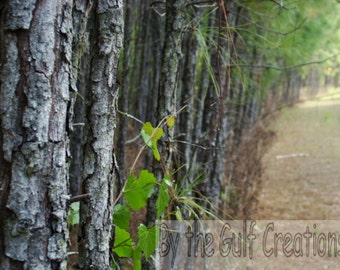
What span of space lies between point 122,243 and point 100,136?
17.2 inches

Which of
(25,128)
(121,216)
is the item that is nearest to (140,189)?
(121,216)

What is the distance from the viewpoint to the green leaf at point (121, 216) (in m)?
1.74

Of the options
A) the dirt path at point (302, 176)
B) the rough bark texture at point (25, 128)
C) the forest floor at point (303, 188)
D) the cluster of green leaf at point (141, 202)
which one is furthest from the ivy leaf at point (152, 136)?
the dirt path at point (302, 176)

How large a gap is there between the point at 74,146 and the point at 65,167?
2.92 meters

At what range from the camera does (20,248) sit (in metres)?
1.18

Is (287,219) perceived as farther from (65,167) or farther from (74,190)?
(65,167)

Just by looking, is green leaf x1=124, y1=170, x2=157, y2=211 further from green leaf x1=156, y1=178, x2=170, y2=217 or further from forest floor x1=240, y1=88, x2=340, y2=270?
forest floor x1=240, y1=88, x2=340, y2=270

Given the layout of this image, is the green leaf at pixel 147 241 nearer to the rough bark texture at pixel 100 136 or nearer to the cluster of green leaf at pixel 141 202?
the cluster of green leaf at pixel 141 202

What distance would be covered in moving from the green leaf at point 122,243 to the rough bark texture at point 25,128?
50cm

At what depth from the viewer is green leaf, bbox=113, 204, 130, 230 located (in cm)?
174

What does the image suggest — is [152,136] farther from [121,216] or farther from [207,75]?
[207,75]

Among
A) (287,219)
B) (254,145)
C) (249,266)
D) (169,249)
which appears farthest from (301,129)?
(169,249)

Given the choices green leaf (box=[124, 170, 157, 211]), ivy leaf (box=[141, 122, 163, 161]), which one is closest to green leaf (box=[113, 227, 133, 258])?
green leaf (box=[124, 170, 157, 211])

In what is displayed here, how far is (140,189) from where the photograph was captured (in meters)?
1.63
